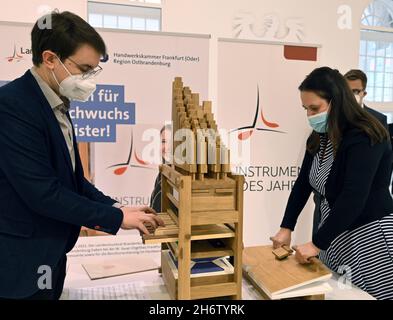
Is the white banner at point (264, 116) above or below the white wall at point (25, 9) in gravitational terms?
below

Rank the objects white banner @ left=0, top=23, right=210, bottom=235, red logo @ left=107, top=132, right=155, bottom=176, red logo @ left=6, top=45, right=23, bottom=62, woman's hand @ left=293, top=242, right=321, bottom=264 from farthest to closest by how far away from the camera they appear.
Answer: red logo @ left=107, top=132, right=155, bottom=176, white banner @ left=0, top=23, right=210, bottom=235, red logo @ left=6, top=45, right=23, bottom=62, woman's hand @ left=293, top=242, right=321, bottom=264

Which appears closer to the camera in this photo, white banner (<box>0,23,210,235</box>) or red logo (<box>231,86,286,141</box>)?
white banner (<box>0,23,210,235</box>)

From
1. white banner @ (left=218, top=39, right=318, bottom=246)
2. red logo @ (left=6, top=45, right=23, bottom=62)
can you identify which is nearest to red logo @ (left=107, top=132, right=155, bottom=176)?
white banner @ (left=218, top=39, right=318, bottom=246)

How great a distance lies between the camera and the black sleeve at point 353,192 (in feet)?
4.50

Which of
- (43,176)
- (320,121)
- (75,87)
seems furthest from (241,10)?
(43,176)

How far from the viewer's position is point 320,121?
5.09ft

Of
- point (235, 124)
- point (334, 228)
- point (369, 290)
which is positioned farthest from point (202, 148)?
point (235, 124)

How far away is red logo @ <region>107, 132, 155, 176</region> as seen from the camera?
259 centimetres

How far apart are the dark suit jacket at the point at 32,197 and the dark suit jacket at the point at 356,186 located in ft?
2.69

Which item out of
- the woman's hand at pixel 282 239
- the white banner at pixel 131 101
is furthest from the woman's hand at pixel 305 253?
the white banner at pixel 131 101

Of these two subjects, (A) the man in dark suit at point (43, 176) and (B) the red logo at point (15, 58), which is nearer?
(A) the man in dark suit at point (43, 176)

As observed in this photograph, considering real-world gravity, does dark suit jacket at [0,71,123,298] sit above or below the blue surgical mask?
below

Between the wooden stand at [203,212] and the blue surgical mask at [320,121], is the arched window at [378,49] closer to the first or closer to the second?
the blue surgical mask at [320,121]

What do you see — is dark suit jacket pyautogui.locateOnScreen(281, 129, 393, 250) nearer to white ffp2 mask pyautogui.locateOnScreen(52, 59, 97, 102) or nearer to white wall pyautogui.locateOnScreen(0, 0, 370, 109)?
white ffp2 mask pyautogui.locateOnScreen(52, 59, 97, 102)
